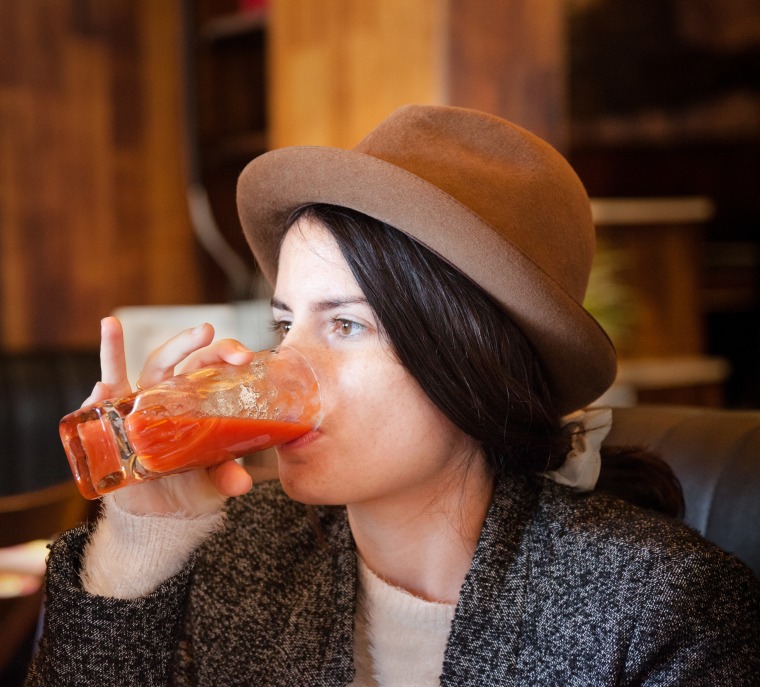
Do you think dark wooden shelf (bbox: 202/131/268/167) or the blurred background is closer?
the blurred background

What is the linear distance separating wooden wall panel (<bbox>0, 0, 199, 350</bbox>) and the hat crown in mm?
3167

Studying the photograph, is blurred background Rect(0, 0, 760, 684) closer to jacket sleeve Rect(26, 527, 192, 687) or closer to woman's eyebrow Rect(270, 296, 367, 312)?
woman's eyebrow Rect(270, 296, 367, 312)

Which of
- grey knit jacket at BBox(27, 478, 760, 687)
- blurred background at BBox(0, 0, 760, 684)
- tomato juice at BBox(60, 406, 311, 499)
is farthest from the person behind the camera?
blurred background at BBox(0, 0, 760, 684)

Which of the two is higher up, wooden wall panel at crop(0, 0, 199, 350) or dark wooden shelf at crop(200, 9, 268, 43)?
dark wooden shelf at crop(200, 9, 268, 43)

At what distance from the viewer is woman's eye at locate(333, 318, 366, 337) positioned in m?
1.03

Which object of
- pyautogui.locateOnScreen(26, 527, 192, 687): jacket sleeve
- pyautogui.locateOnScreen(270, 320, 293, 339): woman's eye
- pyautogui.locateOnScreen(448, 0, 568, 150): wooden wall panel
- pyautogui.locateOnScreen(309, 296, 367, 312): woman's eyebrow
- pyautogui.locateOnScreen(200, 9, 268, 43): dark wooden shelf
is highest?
pyautogui.locateOnScreen(200, 9, 268, 43): dark wooden shelf

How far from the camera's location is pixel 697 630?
939 millimetres

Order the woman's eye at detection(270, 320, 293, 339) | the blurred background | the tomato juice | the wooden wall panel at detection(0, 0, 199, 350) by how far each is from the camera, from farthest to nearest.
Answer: the wooden wall panel at detection(0, 0, 199, 350) → the blurred background → the woman's eye at detection(270, 320, 293, 339) → the tomato juice

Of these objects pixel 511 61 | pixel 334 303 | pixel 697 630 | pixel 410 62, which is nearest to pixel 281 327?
pixel 334 303

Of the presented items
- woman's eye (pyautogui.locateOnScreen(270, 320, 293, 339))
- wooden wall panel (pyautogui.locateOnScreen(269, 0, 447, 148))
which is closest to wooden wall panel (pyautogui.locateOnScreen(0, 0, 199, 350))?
wooden wall panel (pyautogui.locateOnScreen(269, 0, 447, 148))

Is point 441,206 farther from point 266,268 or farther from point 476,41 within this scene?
point 476,41

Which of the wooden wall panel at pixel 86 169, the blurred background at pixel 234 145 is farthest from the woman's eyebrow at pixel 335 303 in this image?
the wooden wall panel at pixel 86 169

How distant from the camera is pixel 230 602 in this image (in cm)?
115

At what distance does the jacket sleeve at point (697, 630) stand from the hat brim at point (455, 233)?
0.90ft
